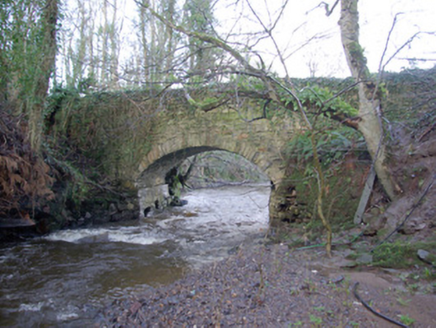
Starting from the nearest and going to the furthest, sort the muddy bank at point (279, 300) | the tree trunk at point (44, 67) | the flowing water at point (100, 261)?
the muddy bank at point (279, 300) < the flowing water at point (100, 261) < the tree trunk at point (44, 67)

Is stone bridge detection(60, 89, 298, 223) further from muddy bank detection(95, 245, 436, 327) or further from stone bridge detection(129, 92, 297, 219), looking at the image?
muddy bank detection(95, 245, 436, 327)

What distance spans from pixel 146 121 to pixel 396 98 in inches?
202

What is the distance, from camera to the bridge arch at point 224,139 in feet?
21.2

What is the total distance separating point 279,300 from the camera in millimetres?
2799

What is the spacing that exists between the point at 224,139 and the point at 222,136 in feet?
0.25

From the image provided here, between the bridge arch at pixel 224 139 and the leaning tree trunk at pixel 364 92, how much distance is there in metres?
1.86

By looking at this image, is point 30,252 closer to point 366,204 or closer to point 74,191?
point 74,191

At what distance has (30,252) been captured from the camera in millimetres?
5379

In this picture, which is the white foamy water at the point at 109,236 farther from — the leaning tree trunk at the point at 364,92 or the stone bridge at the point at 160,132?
the leaning tree trunk at the point at 364,92

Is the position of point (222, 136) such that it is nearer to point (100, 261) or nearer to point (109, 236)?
point (109, 236)

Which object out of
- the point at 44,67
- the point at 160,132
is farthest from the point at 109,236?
the point at 44,67

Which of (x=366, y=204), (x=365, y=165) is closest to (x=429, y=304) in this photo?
(x=366, y=204)

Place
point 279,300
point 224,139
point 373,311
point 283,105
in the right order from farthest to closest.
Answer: point 224,139 < point 283,105 < point 279,300 < point 373,311

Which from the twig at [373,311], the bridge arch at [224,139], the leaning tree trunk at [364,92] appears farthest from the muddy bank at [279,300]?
the bridge arch at [224,139]
